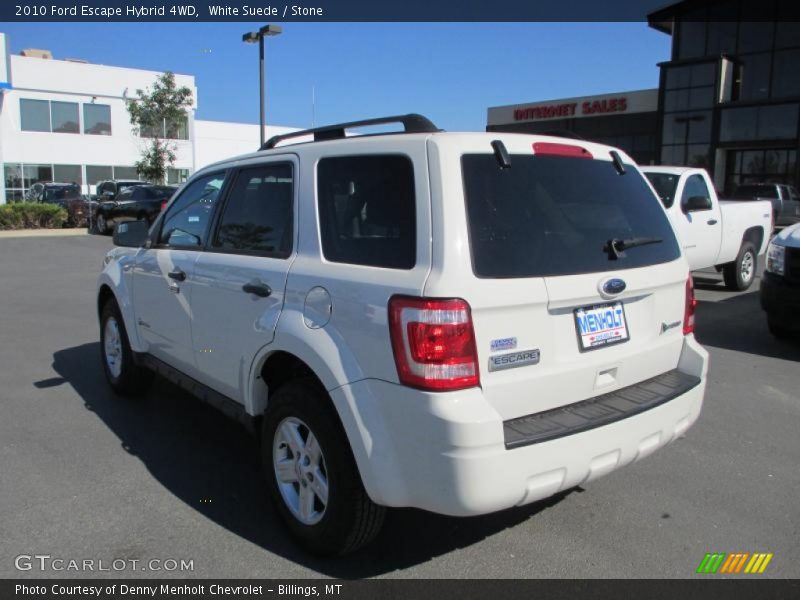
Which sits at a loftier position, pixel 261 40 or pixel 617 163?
pixel 261 40

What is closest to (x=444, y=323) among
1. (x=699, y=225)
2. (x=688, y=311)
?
(x=688, y=311)

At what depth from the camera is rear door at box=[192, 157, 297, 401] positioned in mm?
3270

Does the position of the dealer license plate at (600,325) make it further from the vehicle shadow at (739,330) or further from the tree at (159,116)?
the tree at (159,116)

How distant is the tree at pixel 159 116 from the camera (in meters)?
29.2

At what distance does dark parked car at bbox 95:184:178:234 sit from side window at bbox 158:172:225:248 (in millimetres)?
17265

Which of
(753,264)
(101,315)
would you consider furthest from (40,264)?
(753,264)

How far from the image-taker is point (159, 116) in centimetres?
2934

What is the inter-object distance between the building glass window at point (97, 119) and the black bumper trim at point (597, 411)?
3866 centimetres

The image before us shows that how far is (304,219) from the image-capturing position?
3.21 metres

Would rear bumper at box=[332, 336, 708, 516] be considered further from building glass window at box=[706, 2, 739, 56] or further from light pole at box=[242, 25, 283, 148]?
building glass window at box=[706, 2, 739, 56]

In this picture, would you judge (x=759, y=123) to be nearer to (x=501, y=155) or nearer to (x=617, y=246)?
(x=617, y=246)

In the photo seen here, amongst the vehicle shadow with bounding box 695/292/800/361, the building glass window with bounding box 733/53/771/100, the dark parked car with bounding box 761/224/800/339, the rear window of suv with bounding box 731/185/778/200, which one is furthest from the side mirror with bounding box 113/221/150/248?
the building glass window with bounding box 733/53/771/100

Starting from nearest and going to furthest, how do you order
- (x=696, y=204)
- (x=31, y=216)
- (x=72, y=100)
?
(x=696, y=204) → (x=31, y=216) → (x=72, y=100)

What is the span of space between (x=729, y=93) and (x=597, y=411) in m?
32.9
